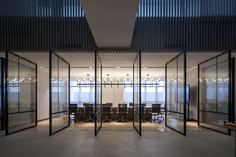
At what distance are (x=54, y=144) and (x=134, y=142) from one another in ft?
8.07

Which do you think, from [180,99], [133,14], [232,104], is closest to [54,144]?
[133,14]

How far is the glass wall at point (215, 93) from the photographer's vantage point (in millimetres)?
11414

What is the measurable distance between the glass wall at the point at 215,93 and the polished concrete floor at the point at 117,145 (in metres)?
1.23

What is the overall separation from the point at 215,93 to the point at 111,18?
7.16m

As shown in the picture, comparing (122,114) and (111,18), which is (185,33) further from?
(122,114)

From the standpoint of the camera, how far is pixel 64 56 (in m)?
A: 12.8

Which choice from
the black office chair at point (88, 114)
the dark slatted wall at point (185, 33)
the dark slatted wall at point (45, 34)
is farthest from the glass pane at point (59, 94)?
the dark slatted wall at point (185, 33)

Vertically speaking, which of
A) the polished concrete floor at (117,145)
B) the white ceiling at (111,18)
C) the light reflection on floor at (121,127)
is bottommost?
the light reflection on floor at (121,127)

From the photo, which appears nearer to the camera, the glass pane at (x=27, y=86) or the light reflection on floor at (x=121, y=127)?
the light reflection on floor at (x=121, y=127)

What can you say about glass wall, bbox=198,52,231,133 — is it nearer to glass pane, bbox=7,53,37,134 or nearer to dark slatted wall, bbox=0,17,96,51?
dark slatted wall, bbox=0,17,96,51

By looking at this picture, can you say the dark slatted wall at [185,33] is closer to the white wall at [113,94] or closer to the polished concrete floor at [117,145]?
the polished concrete floor at [117,145]

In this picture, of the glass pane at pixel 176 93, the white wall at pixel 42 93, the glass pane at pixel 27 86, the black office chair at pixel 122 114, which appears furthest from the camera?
the white wall at pixel 42 93

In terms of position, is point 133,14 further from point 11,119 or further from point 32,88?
point 32,88

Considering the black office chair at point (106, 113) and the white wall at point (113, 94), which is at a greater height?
the white wall at point (113, 94)
